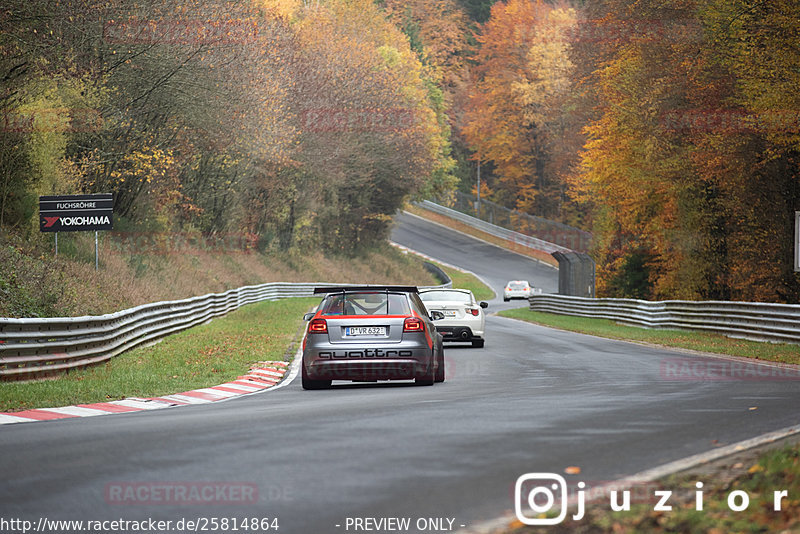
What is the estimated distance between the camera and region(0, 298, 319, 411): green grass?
1432 cm

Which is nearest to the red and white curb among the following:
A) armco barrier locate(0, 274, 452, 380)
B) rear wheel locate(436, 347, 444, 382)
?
armco barrier locate(0, 274, 452, 380)

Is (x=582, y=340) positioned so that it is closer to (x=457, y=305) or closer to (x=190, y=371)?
(x=457, y=305)

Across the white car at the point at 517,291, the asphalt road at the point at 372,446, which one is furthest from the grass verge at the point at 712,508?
the white car at the point at 517,291

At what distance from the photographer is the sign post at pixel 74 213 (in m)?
26.9

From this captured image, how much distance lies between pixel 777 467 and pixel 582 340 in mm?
22116

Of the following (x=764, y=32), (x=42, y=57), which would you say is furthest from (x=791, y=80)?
(x=42, y=57)

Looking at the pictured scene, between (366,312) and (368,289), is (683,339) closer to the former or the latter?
(366,312)

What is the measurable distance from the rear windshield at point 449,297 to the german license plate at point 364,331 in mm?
10533

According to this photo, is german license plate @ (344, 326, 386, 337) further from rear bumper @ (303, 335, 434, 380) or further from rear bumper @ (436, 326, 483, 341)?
rear bumper @ (436, 326, 483, 341)

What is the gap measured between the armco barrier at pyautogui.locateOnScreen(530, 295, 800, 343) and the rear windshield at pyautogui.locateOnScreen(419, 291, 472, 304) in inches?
297

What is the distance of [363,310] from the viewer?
1578 cm

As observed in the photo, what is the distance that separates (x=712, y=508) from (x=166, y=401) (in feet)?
32.0

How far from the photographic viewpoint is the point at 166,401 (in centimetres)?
1436

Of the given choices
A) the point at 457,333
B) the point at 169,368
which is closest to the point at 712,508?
the point at 169,368
